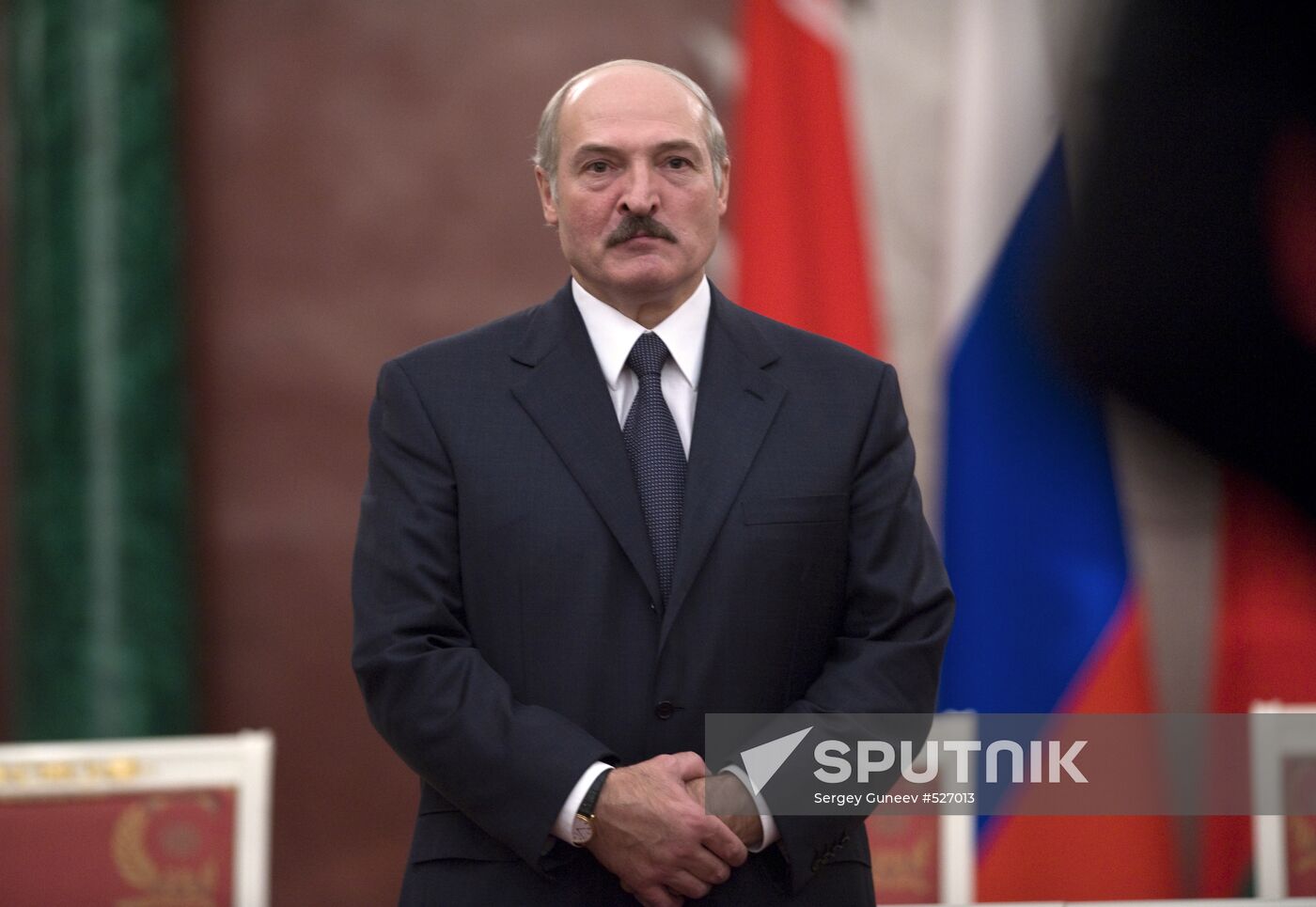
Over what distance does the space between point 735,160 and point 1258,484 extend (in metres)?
2.62

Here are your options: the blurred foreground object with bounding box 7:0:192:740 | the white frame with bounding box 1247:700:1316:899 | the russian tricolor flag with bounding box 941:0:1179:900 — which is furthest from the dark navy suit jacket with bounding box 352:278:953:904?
the blurred foreground object with bounding box 7:0:192:740

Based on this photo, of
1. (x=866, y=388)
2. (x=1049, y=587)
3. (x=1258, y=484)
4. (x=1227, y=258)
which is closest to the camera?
(x=1258, y=484)

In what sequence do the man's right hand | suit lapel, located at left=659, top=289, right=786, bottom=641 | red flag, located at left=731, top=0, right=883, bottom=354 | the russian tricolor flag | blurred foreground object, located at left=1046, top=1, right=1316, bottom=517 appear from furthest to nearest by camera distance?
red flag, located at left=731, top=0, right=883, bottom=354 → the russian tricolor flag → suit lapel, located at left=659, top=289, right=786, bottom=641 → the man's right hand → blurred foreground object, located at left=1046, top=1, right=1316, bottom=517

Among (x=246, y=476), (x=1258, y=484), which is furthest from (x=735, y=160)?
(x=1258, y=484)

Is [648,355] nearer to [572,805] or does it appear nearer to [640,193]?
[640,193]

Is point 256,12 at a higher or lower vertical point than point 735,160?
higher

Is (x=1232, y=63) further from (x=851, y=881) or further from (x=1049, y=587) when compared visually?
(x=1049, y=587)

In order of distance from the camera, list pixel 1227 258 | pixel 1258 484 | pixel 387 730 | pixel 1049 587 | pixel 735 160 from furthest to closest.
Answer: pixel 735 160 < pixel 1049 587 < pixel 387 730 < pixel 1227 258 < pixel 1258 484

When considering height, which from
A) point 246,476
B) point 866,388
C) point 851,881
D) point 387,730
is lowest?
point 851,881

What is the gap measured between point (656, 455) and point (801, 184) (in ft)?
6.14

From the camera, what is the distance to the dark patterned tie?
138cm

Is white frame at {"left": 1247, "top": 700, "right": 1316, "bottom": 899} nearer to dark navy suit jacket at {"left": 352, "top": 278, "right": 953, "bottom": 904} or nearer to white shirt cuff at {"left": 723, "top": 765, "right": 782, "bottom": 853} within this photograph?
dark navy suit jacket at {"left": 352, "top": 278, "right": 953, "bottom": 904}

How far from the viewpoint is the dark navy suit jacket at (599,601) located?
1306 mm

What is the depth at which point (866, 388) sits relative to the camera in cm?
147
